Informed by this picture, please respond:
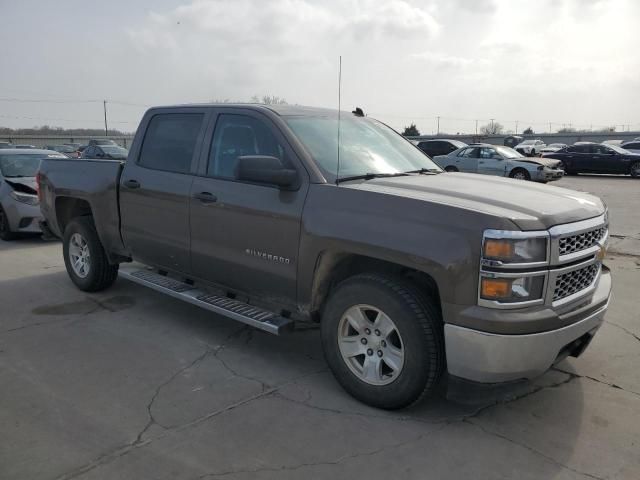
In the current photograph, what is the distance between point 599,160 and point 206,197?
24239mm

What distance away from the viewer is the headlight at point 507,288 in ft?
9.69

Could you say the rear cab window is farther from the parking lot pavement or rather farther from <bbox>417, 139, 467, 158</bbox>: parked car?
<bbox>417, 139, 467, 158</bbox>: parked car

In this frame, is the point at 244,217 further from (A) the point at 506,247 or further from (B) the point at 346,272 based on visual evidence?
(A) the point at 506,247

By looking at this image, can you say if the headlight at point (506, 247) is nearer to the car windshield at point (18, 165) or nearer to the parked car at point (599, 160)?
the car windshield at point (18, 165)

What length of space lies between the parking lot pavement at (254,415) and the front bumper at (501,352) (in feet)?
0.67

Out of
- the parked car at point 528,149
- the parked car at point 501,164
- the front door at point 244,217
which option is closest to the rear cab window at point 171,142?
the front door at point 244,217

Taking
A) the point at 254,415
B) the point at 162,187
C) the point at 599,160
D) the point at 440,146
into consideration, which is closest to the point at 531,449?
the point at 254,415

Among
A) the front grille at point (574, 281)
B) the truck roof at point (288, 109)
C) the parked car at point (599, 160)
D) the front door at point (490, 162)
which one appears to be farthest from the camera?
the parked car at point (599, 160)

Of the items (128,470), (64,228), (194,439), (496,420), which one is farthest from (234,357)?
(64,228)

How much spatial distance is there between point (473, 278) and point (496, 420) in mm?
1071

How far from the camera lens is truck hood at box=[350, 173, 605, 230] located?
122 inches

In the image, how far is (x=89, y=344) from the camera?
4.61 meters

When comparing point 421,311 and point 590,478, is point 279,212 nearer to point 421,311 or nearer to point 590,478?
point 421,311

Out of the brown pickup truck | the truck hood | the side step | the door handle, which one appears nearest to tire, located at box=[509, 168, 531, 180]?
the brown pickup truck
